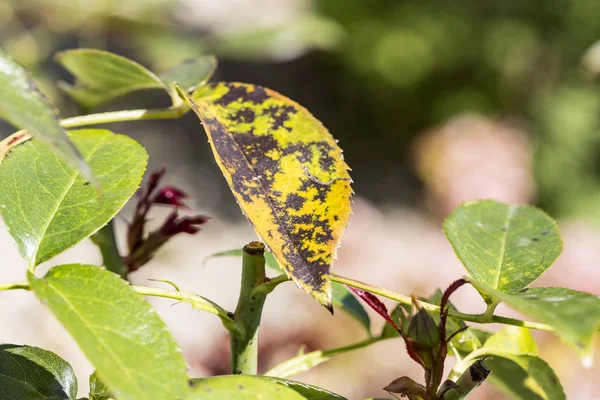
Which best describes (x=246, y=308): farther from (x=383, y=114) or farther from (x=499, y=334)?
(x=383, y=114)

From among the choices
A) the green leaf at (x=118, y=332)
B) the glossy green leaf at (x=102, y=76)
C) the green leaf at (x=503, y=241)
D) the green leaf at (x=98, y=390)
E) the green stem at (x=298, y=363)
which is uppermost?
the glossy green leaf at (x=102, y=76)

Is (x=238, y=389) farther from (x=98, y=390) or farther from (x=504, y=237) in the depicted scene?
(x=504, y=237)

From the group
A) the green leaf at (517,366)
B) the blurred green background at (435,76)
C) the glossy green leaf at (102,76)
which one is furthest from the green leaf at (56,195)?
the blurred green background at (435,76)

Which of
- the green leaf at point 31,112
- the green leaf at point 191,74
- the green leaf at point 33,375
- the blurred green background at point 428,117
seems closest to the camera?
the green leaf at point 31,112

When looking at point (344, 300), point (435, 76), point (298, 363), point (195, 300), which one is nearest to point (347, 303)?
point (344, 300)

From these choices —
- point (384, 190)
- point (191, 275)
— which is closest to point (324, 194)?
point (191, 275)

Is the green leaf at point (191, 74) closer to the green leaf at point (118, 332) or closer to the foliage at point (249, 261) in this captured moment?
the foliage at point (249, 261)

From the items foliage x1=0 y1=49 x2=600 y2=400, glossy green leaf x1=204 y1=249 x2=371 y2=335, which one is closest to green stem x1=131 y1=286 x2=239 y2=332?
foliage x1=0 y1=49 x2=600 y2=400

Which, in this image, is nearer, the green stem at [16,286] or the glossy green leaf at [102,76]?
the green stem at [16,286]
